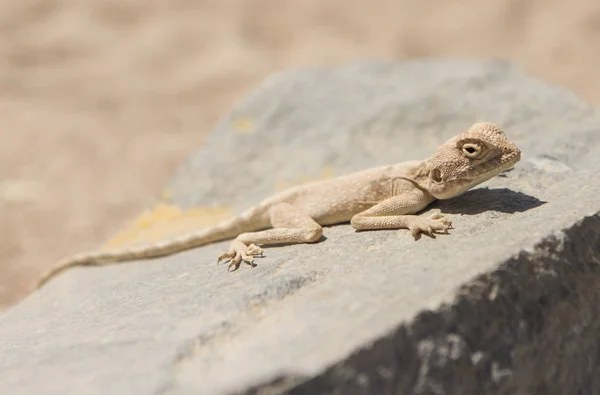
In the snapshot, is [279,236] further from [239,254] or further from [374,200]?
[374,200]

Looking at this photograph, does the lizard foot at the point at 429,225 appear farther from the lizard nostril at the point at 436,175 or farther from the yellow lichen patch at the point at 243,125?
the yellow lichen patch at the point at 243,125

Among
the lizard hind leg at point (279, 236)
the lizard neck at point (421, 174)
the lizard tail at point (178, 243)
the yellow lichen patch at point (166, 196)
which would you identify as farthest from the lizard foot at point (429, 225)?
the yellow lichen patch at point (166, 196)

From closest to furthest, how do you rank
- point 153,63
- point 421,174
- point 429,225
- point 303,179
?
point 429,225
point 421,174
point 303,179
point 153,63

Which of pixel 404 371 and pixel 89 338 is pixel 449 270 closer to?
pixel 404 371

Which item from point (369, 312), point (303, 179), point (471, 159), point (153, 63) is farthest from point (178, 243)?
point (153, 63)

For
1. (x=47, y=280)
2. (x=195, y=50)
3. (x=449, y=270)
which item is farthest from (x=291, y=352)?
(x=195, y=50)

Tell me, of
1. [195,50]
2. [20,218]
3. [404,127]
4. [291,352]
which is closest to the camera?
[291,352]
